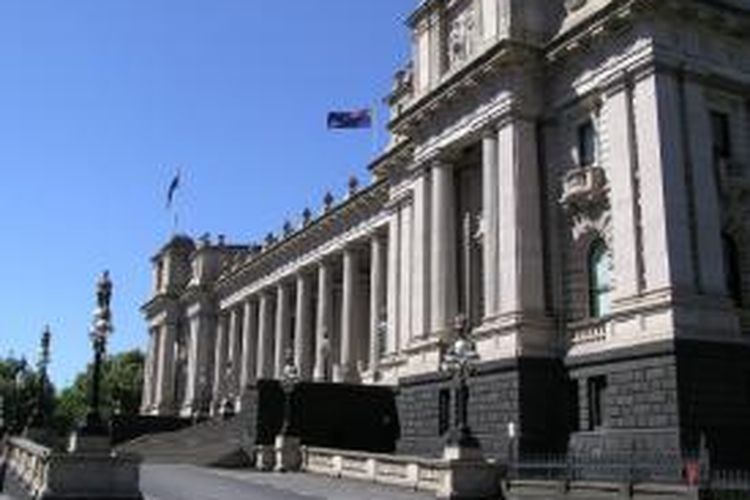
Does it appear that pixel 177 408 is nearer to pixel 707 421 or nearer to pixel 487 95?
pixel 487 95

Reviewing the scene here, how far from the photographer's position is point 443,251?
1953 inches

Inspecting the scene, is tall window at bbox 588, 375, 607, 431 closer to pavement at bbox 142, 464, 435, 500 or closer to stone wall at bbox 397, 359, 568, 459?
stone wall at bbox 397, 359, 568, 459

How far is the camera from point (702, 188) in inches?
1501

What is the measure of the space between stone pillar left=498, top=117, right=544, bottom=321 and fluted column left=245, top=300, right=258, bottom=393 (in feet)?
163

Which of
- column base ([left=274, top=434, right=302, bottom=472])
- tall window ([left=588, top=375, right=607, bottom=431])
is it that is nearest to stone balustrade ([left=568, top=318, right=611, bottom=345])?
tall window ([left=588, top=375, right=607, bottom=431])

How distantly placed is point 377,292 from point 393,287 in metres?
6.92

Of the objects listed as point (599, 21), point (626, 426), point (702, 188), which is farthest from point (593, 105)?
point (626, 426)

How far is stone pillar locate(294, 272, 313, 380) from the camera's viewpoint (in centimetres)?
7819

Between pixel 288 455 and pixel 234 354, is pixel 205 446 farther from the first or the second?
pixel 234 354

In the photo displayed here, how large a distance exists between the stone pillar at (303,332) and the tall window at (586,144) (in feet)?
126

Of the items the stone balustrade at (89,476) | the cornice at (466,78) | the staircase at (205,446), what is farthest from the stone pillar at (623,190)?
the staircase at (205,446)

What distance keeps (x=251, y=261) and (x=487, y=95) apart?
47.8 m

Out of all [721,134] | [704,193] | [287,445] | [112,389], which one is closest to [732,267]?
[704,193]

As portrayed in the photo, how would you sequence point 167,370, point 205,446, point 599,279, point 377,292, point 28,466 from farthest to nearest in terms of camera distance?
1. point 167,370
2. point 377,292
3. point 205,446
4. point 599,279
5. point 28,466
